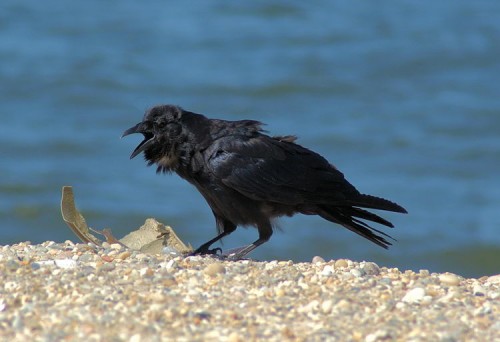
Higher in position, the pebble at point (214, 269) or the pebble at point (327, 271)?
the pebble at point (327, 271)

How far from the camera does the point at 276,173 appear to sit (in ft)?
24.2

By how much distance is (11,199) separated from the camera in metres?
13.9

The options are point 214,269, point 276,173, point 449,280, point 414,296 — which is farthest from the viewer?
point 276,173

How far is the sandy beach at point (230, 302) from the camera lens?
15.3 feet

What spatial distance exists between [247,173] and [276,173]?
0.25 meters

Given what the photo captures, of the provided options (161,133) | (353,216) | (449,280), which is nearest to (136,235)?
(161,133)

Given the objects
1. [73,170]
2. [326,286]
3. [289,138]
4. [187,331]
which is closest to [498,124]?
[73,170]

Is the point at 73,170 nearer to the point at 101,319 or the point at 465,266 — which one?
the point at 465,266

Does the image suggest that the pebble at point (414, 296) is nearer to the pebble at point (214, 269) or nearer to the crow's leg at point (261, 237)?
the pebble at point (214, 269)

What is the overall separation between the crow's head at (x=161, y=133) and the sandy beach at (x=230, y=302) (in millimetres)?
1162

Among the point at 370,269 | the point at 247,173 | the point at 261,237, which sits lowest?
the point at 370,269

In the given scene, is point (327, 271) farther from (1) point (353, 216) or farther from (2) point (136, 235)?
(2) point (136, 235)

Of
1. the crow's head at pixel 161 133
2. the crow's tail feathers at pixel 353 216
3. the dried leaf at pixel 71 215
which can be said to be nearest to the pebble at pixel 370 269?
the crow's tail feathers at pixel 353 216

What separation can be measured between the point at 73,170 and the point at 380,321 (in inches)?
407
